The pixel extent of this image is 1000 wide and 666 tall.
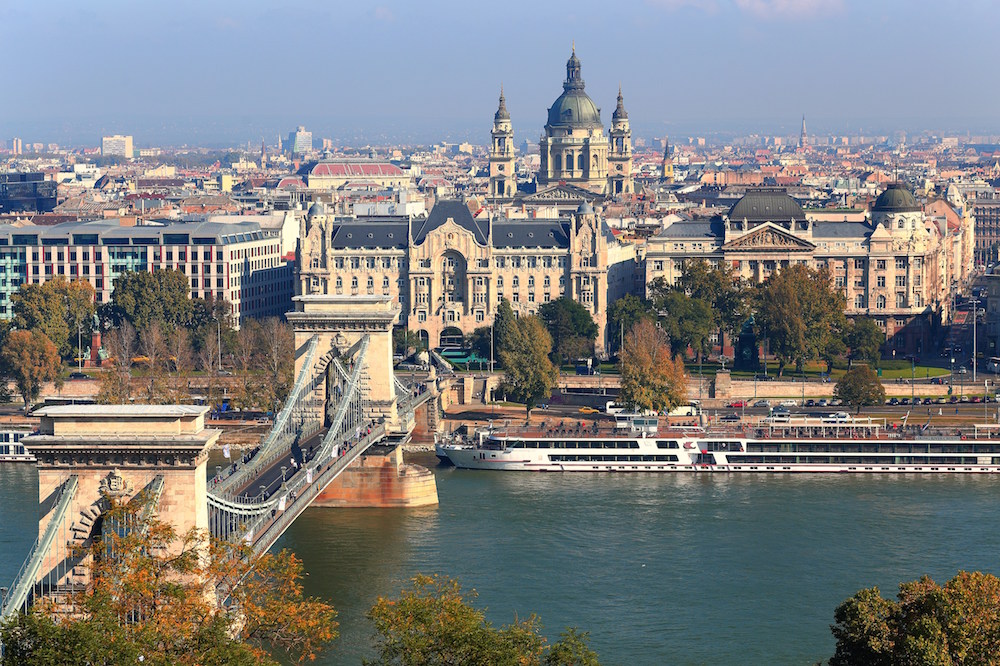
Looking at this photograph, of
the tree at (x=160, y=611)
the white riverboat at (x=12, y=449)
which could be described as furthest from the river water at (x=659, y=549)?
the tree at (x=160, y=611)

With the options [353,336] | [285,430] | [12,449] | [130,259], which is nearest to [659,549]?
[285,430]

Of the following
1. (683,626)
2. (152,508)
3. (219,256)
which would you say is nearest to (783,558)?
(683,626)

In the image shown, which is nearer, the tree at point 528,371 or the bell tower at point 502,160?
the tree at point 528,371

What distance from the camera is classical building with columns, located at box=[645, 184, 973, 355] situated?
250 ft

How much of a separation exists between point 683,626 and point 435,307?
129ft

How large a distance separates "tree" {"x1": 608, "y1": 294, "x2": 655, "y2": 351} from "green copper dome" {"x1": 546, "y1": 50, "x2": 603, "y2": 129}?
44119 mm

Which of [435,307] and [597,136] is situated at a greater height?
[597,136]

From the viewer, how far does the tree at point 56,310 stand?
68.5m

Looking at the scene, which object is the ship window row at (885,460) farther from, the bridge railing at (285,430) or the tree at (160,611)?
the tree at (160,611)

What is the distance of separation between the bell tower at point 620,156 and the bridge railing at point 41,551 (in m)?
84.5

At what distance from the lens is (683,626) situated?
3494 centimetres

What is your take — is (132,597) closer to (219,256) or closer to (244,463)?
(244,463)

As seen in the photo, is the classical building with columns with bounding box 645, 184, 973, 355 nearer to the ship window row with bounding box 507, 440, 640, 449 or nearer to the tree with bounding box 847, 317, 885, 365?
the tree with bounding box 847, 317, 885, 365

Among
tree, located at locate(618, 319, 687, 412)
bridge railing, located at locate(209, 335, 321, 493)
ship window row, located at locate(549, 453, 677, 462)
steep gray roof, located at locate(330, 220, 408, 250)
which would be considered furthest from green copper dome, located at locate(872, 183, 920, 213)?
bridge railing, located at locate(209, 335, 321, 493)
